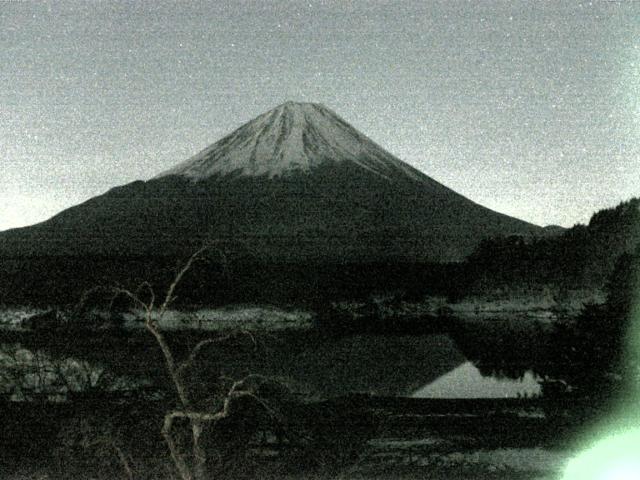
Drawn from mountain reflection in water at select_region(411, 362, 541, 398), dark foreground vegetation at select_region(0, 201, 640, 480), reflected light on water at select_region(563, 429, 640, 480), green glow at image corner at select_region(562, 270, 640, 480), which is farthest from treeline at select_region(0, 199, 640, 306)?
reflected light on water at select_region(563, 429, 640, 480)

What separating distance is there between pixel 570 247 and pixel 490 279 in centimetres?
709

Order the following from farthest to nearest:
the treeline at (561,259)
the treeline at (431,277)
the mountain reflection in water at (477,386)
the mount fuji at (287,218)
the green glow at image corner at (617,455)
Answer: the mount fuji at (287,218) → the treeline at (431,277) → the treeline at (561,259) → the mountain reflection in water at (477,386) → the green glow at image corner at (617,455)

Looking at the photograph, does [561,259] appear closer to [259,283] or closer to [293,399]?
[259,283]

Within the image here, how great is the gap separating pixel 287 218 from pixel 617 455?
→ 144165mm

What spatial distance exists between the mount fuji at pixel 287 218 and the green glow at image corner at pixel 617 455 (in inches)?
3701

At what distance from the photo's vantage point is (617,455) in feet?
52.5

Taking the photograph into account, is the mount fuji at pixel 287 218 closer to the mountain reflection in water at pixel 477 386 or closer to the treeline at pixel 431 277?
the treeline at pixel 431 277

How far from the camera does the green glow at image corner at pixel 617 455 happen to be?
1455 centimetres

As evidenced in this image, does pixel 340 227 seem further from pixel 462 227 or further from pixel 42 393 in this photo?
pixel 42 393

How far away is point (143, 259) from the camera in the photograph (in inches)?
4181

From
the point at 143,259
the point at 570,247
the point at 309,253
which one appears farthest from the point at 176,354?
the point at 309,253

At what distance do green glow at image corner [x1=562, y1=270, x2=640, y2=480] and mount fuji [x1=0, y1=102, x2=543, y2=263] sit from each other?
308ft

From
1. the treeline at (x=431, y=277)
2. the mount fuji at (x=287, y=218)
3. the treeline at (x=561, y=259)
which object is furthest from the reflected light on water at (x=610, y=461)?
the mount fuji at (x=287, y=218)

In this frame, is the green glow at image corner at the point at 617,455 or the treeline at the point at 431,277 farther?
the treeline at the point at 431,277
